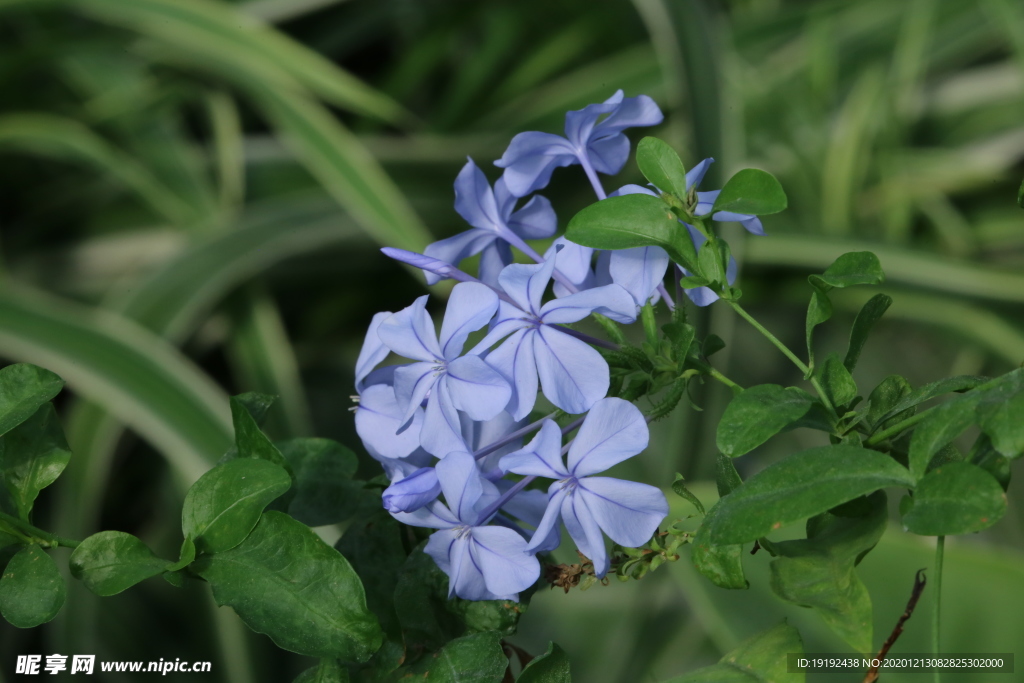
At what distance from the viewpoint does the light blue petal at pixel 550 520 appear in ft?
0.61

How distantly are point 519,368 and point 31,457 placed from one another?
142 mm

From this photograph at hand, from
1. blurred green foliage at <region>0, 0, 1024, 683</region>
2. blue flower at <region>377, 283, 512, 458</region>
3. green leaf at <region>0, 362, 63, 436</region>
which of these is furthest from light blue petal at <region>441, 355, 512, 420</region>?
blurred green foliage at <region>0, 0, 1024, 683</region>

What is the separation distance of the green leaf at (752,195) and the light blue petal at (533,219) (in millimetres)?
86

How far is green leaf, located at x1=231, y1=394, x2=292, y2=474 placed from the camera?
0.22 metres

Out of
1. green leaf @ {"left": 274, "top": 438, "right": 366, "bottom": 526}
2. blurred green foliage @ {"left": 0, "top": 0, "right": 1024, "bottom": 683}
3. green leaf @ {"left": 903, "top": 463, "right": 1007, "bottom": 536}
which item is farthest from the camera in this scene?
blurred green foliage @ {"left": 0, "top": 0, "right": 1024, "bottom": 683}

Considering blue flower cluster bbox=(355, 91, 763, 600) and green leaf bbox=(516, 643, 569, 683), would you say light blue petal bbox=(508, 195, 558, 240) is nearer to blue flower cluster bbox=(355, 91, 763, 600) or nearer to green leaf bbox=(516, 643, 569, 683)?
blue flower cluster bbox=(355, 91, 763, 600)

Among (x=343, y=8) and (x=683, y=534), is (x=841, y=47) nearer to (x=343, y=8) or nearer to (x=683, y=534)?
(x=343, y=8)

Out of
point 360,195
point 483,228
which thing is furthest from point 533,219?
point 360,195

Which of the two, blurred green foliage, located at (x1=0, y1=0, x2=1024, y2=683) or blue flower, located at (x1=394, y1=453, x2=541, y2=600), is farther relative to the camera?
blurred green foliage, located at (x1=0, y1=0, x2=1024, y2=683)

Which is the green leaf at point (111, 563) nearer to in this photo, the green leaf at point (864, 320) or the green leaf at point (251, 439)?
the green leaf at point (251, 439)

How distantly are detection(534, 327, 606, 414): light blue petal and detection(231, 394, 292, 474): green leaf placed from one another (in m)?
0.08

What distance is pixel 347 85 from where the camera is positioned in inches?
32.4

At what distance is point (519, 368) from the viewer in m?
0.20

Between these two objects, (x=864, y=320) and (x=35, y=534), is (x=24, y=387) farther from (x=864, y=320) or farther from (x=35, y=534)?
(x=864, y=320)
